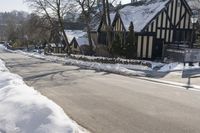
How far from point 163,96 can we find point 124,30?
24.8 m

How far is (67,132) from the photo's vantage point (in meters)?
7.07

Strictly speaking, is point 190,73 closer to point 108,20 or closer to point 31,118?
point 108,20

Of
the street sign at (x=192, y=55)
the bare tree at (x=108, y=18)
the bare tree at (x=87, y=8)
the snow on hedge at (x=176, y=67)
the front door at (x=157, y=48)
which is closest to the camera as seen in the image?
the snow on hedge at (x=176, y=67)

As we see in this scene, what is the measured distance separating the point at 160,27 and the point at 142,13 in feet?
9.97

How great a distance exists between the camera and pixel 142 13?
124ft

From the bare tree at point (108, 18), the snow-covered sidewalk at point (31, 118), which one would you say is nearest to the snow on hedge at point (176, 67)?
the bare tree at point (108, 18)

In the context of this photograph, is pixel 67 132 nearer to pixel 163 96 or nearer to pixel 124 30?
pixel 163 96

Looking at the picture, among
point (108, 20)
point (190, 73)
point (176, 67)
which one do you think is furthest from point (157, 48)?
point (190, 73)

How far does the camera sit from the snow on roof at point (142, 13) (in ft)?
116

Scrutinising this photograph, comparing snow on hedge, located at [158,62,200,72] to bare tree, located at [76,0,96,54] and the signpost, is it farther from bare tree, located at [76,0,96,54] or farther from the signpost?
bare tree, located at [76,0,96,54]

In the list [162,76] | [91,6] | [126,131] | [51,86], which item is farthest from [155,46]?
[126,131]

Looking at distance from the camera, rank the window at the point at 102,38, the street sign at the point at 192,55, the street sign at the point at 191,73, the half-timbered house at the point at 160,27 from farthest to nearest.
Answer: the window at the point at 102,38, the half-timbered house at the point at 160,27, the street sign at the point at 192,55, the street sign at the point at 191,73

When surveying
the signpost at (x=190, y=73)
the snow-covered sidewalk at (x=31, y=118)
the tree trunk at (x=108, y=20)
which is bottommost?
the signpost at (x=190, y=73)

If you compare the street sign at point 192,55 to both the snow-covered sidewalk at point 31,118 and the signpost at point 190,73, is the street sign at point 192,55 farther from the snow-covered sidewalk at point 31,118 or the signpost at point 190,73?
the snow-covered sidewalk at point 31,118
